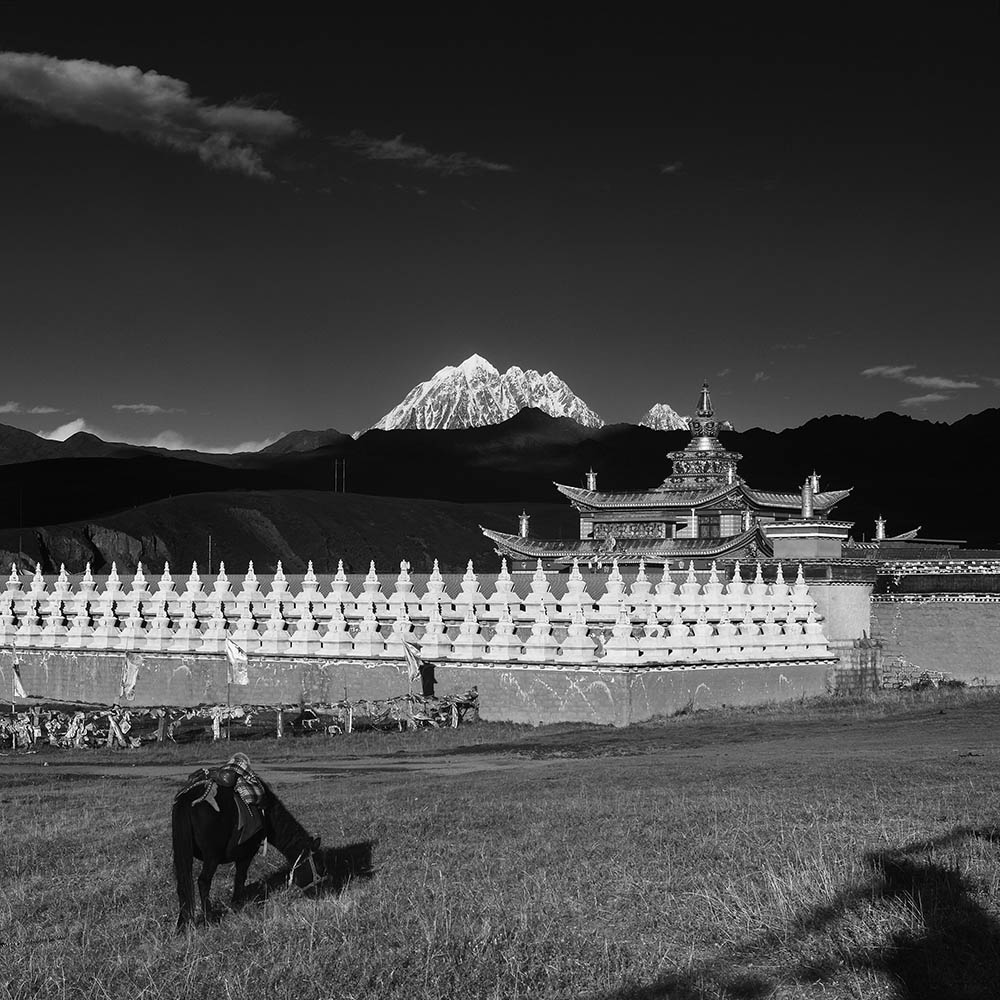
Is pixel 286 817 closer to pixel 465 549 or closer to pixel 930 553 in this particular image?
pixel 930 553

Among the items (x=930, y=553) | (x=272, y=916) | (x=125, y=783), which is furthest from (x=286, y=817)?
(x=930, y=553)

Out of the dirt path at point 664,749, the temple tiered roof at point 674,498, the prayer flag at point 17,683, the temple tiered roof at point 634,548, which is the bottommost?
the dirt path at point 664,749

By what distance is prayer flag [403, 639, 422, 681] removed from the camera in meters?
36.3

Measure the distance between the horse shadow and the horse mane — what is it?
0.20 meters

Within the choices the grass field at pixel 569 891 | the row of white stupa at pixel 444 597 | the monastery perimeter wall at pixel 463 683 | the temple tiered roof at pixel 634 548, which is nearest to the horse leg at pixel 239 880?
the grass field at pixel 569 891

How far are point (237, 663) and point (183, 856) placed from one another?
2888 centimetres

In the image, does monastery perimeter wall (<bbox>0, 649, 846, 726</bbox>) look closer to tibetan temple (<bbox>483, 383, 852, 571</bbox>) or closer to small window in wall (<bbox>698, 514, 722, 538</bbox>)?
tibetan temple (<bbox>483, 383, 852, 571</bbox>)

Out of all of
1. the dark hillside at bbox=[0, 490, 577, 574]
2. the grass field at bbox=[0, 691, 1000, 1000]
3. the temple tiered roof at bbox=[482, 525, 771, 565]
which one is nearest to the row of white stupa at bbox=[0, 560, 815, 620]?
the temple tiered roof at bbox=[482, 525, 771, 565]

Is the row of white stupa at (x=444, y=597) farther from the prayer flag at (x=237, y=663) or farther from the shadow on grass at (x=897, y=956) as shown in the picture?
the shadow on grass at (x=897, y=956)

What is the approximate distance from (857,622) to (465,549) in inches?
4990

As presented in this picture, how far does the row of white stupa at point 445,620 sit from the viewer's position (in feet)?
113

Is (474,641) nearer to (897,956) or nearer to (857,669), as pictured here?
(857,669)

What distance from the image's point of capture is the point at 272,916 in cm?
1248

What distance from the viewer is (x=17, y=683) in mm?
44656
